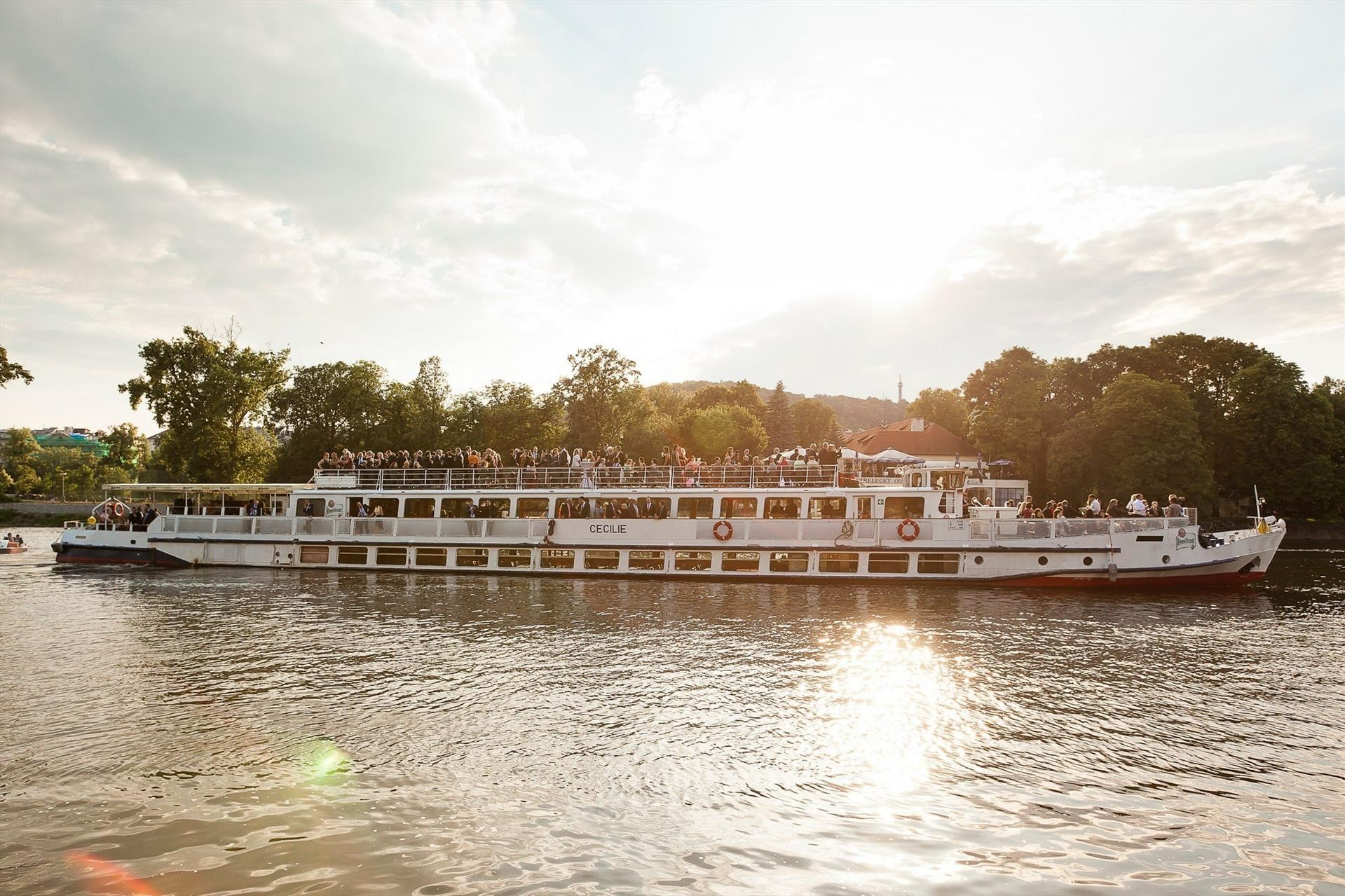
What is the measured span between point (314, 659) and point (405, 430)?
203ft

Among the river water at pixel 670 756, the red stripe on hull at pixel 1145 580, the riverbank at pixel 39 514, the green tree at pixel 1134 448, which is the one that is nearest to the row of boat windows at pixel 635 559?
the red stripe on hull at pixel 1145 580

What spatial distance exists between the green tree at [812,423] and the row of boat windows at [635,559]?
340ft

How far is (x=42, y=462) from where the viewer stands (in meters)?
140

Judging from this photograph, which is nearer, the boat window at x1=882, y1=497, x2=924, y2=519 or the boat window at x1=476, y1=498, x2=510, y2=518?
the boat window at x1=882, y1=497, x2=924, y2=519

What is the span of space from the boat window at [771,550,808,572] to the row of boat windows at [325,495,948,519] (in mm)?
1604

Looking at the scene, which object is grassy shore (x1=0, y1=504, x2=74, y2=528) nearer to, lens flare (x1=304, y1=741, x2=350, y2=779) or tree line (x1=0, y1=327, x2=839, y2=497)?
tree line (x1=0, y1=327, x2=839, y2=497)

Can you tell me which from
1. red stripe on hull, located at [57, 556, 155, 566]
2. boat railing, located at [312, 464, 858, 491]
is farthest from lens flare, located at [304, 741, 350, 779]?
red stripe on hull, located at [57, 556, 155, 566]

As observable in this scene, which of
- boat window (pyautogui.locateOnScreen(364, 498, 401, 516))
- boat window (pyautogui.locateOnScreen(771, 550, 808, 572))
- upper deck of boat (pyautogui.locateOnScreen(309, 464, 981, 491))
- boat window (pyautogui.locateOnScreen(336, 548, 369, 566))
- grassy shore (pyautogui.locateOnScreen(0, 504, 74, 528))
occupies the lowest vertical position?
grassy shore (pyautogui.locateOnScreen(0, 504, 74, 528))

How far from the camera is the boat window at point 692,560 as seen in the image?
35.5m

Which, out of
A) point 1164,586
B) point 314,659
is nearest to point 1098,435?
point 1164,586

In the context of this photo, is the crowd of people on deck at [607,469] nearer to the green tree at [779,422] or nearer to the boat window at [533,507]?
the boat window at [533,507]

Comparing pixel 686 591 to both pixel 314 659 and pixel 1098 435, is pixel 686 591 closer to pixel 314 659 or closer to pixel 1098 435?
pixel 314 659

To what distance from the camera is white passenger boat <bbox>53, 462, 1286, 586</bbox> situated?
31.4 meters

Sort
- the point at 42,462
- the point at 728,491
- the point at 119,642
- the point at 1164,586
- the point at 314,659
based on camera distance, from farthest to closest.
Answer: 1. the point at 42,462
2. the point at 728,491
3. the point at 1164,586
4. the point at 119,642
5. the point at 314,659
